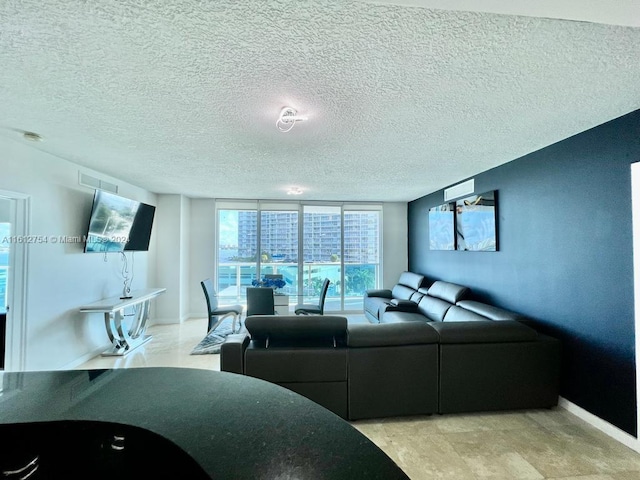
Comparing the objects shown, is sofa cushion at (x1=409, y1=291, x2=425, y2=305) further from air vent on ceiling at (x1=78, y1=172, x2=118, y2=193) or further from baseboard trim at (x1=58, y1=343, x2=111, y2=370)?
air vent on ceiling at (x1=78, y1=172, x2=118, y2=193)

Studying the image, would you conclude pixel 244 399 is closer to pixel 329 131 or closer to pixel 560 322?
pixel 329 131

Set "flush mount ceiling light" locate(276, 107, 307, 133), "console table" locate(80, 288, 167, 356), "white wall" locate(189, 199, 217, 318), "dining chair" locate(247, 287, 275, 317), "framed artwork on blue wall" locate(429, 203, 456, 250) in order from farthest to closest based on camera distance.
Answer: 1. "white wall" locate(189, 199, 217, 318)
2. "framed artwork on blue wall" locate(429, 203, 456, 250)
3. "dining chair" locate(247, 287, 275, 317)
4. "console table" locate(80, 288, 167, 356)
5. "flush mount ceiling light" locate(276, 107, 307, 133)

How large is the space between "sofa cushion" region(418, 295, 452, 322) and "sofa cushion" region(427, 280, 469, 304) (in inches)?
3.0

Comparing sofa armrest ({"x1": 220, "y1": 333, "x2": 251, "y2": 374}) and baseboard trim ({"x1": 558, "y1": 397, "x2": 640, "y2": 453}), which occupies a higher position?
sofa armrest ({"x1": 220, "y1": 333, "x2": 251, "y2": 374})

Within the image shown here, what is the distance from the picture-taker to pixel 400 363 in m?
2.26

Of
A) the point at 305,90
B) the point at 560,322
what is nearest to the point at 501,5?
the point at 305,90

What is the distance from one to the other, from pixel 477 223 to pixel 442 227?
0.87 m

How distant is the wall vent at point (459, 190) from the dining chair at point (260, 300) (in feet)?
10.5

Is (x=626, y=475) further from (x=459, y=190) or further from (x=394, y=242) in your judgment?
(x=394, y=242)

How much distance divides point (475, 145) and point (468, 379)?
2160 mm

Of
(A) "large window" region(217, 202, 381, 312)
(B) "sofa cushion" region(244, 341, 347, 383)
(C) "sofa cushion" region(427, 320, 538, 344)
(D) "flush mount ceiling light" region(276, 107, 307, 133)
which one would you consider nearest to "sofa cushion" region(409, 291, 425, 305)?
(A) "large window" region(217, 202, 381, 312)

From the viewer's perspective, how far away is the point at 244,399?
36.9 inches

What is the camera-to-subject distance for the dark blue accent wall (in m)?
2.05

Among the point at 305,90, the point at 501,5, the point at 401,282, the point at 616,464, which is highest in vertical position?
the point at 305,90
